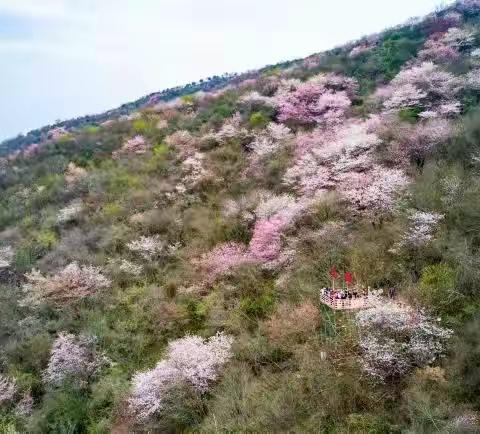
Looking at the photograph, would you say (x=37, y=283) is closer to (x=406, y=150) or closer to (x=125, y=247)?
(x=125, y=247)

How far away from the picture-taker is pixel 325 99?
37219 millimetres

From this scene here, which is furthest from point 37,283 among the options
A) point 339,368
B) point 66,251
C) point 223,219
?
point 339,368

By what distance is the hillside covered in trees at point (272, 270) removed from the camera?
15.7 m

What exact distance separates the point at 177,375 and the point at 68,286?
11.2m

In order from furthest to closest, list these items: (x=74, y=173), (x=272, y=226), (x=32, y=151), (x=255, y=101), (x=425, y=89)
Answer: (x=32, y=151) → (x=74, y=173) → (x=255, y=101) → (x=425, y=89) → (x=272, y=226)

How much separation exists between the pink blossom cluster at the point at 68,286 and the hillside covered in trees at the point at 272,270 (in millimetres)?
106

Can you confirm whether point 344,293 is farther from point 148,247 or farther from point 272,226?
point 148,247

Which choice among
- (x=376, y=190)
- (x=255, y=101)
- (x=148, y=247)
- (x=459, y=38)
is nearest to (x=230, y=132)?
(x=255, y=101)

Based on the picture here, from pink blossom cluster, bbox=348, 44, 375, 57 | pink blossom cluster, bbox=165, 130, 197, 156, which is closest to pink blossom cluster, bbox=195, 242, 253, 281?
pink blossom cluster, bbox=165, 130, 197, 156

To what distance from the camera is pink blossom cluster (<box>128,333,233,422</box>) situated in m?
18.3

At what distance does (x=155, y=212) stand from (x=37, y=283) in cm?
799

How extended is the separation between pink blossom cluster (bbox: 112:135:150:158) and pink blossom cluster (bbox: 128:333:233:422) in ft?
87.5

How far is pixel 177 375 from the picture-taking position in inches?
728

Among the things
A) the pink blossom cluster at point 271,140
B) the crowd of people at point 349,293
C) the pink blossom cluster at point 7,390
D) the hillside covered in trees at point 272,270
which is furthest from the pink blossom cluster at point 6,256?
the crowd of people at point 349,293
